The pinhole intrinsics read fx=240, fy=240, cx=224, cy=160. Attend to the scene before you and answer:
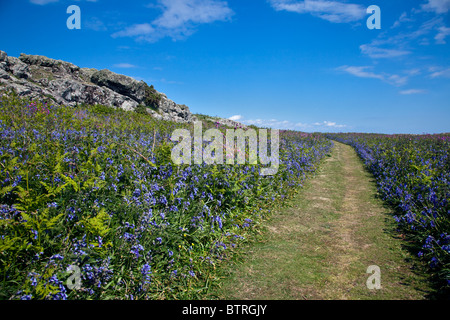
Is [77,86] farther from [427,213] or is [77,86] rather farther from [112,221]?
[427,213]

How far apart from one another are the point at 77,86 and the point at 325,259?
28.3 meters

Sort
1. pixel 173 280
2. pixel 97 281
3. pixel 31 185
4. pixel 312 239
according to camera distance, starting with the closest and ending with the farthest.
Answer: pixel 97 281, pixel 173 280, pixel 31 185, pixel 312 239

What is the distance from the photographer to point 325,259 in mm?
4445

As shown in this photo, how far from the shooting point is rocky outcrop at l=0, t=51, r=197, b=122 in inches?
Result: 876

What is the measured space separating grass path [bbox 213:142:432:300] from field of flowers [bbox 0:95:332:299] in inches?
20.5

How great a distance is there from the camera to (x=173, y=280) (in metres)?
3.58

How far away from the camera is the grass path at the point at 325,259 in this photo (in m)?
3.59

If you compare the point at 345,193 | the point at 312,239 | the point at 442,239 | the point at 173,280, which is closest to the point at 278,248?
the point at 312,239

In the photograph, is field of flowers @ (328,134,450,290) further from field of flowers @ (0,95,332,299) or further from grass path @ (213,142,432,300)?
field of flowers @ (0,95,332,299)

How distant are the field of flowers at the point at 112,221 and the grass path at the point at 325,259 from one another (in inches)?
20.5

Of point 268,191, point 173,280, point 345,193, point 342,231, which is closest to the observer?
point 173,280
